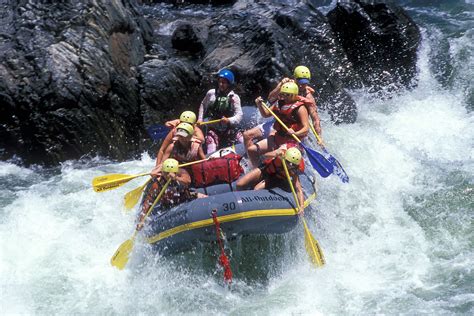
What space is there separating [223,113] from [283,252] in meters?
2.37

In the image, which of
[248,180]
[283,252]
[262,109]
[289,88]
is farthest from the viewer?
[262,109]

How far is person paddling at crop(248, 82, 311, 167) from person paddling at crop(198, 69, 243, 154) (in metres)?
0.69

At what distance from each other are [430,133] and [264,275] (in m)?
5.02

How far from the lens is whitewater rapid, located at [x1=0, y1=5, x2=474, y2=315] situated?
5879 millimetres

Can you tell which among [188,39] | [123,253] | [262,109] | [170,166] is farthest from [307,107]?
[188,39]

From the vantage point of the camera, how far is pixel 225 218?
5703mm

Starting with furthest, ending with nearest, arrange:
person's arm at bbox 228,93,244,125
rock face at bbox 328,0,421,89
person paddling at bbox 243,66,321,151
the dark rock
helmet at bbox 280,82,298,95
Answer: rock face at bbox 328,0,421,89
the dark rock
person's arm at bbox 228,93,244,125
person paddling at bbox 243,66,321,151
helmet at bbox 280,82,298,95

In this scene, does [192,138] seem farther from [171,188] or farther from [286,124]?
[286,124]

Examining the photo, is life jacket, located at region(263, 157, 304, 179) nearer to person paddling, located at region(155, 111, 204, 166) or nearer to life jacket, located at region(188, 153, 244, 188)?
life jacket, located at region(188, 153, 244, 188)

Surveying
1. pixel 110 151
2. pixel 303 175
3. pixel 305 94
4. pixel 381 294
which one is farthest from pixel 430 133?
pixel 110 151

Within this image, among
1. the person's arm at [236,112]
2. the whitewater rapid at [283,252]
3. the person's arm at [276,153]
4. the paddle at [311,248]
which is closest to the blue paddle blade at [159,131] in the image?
the person's arm at [236,112]

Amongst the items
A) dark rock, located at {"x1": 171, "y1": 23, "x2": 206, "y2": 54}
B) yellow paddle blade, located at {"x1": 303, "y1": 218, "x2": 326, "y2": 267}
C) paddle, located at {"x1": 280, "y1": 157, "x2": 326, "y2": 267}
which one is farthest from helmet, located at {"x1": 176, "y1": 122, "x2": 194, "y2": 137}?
dark rock, located at {"x1": 171, "y1": 23, "x2": 206, "y2": 54}

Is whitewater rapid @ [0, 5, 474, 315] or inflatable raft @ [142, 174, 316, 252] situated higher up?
inflatable raft @ [142, 174, 316, 252]

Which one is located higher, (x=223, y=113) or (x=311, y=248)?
(x=223, y=113)
